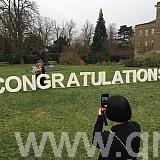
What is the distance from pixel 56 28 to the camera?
8962cm

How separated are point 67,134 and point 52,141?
723 mm

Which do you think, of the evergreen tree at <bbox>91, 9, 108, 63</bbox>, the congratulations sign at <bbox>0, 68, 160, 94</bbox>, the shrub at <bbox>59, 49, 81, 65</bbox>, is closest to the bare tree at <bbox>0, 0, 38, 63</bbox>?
the shrub at <bbox>59, 49, 81, 65</bbox>

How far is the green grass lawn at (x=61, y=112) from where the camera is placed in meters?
8.76

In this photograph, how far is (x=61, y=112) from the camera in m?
12.4

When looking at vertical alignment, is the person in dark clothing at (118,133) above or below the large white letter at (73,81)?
above

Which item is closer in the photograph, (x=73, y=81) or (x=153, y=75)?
(x=73, y=81)

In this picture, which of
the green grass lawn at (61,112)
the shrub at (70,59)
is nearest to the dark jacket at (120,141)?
the green grass lawn at (61,112)

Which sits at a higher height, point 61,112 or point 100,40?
point 100,40

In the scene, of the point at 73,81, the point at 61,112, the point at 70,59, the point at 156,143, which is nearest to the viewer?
the point at 156,143

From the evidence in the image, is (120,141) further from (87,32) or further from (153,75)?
(87,32)

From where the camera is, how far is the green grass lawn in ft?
28.7

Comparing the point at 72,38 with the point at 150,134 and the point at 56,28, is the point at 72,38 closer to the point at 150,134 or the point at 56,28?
the point at 56,28

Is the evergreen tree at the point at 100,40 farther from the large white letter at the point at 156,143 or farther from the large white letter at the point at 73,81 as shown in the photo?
the large white letter at the point at 156,143

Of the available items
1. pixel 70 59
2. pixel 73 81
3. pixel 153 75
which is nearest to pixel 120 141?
pixel 73 81
